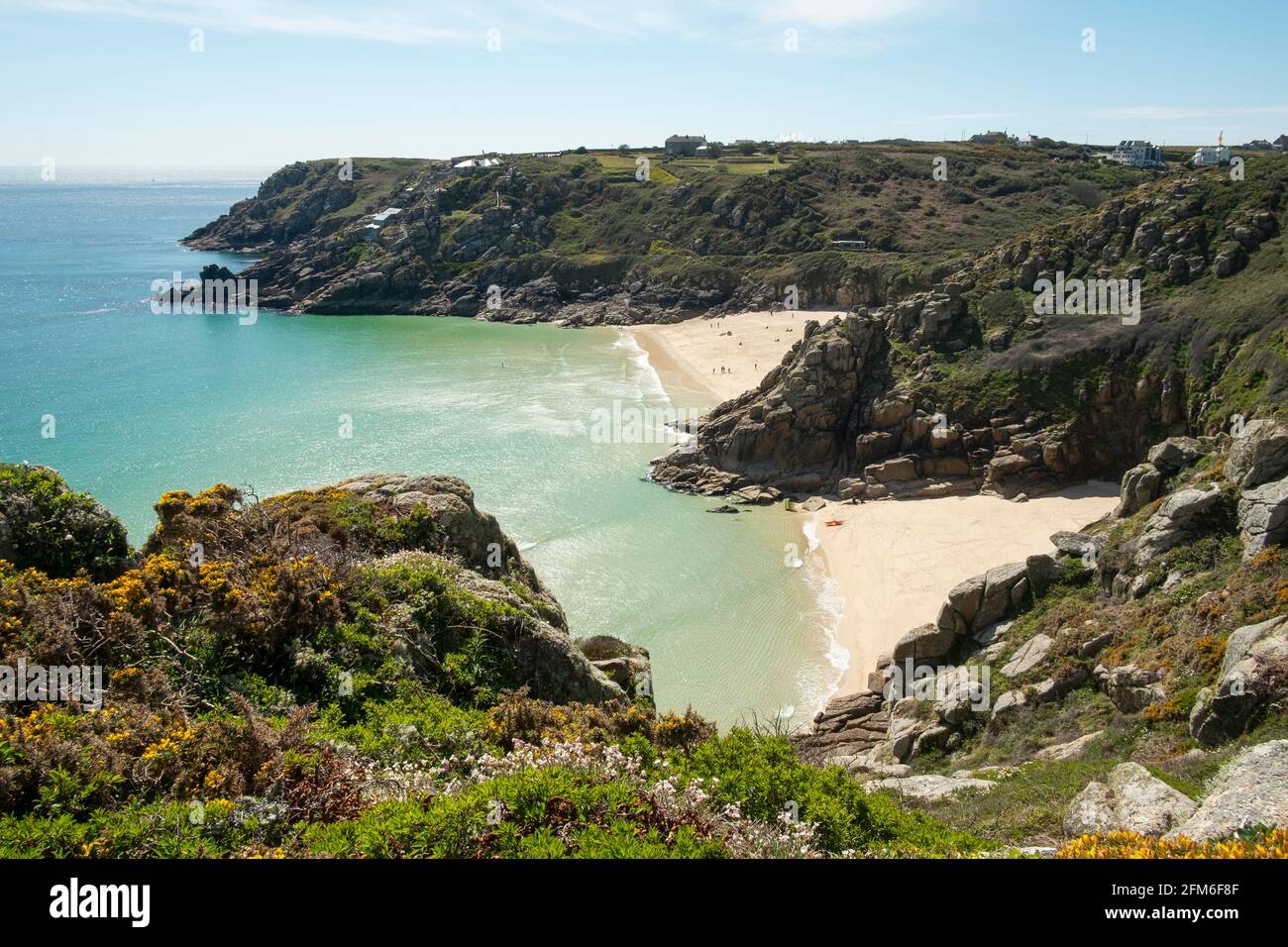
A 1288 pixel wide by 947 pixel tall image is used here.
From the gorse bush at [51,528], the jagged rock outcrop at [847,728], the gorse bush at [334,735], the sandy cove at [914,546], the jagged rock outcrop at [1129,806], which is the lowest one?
the jagged rock outcrop at [847,728]

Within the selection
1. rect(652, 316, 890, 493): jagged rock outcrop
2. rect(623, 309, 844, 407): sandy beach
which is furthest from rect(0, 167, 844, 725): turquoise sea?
Answer: rect(652, 316, 890, 493): jagged rock outcrop

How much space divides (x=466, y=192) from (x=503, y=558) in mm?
97322

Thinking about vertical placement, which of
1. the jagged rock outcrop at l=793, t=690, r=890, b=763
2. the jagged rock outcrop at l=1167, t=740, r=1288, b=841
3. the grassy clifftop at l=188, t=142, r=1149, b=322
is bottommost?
the jagged rock outcrop at l=793, t=690, r=890, b=763

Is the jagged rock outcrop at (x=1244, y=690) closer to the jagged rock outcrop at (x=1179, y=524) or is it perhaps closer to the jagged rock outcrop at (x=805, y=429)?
the jagged rock outcrop at (x=1179, y=524)

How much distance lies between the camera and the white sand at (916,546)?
2522cm

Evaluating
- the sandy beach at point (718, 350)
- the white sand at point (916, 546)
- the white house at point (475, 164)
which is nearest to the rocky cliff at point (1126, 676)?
the white sand at point (916, 546)

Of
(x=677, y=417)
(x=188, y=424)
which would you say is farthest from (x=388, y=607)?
(x=188, y=424)

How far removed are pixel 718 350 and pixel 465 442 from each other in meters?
26.1

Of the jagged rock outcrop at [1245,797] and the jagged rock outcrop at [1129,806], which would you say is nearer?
the jagged rock outcrop at [1245,797]

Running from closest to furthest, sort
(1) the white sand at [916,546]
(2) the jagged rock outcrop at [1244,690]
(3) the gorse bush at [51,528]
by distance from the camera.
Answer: (3) the gorse bush at [51,528] < (2) the jagged rock outcrop at [1244,690] < (1) the white sand at [916,546]

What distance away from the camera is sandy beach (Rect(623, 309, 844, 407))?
53125 mm

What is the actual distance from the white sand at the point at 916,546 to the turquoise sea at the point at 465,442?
1.09 m

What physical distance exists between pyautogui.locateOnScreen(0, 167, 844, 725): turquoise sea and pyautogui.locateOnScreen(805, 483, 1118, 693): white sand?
109cm

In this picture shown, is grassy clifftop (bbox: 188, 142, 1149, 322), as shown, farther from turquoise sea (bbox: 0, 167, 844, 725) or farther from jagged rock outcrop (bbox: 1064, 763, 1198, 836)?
jagged rock outcrop (bbox: 1064, 763, 1198, 836)
